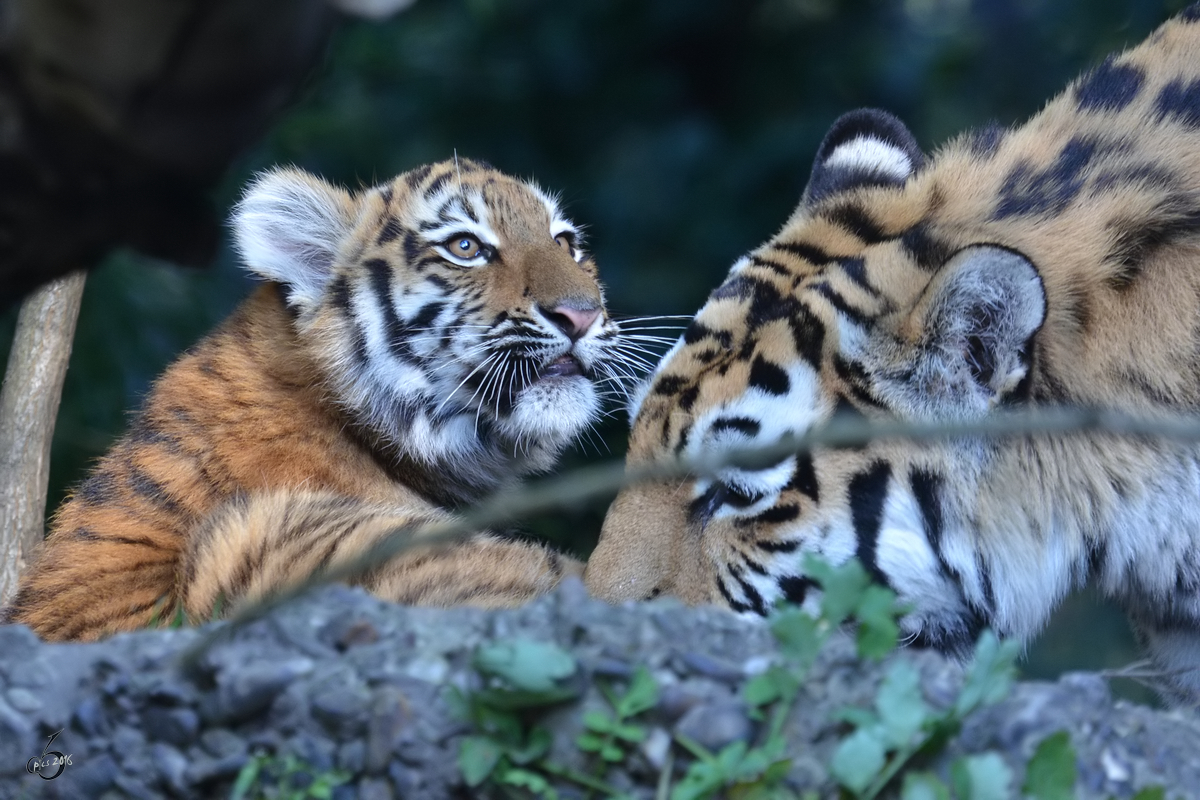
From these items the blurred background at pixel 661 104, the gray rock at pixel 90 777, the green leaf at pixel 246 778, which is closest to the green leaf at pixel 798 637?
the green leaf at pixel 246 778

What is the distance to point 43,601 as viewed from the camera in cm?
280

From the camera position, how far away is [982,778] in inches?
58.4

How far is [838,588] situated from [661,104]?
4.26 meters

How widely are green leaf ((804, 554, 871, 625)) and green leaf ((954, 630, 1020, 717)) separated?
169mm

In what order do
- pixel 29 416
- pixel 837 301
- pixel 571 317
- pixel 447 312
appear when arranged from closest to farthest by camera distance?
pixel 837 301 < pixel 29 416 < pixel 571 317 < pixel 447 312

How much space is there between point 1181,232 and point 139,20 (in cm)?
180

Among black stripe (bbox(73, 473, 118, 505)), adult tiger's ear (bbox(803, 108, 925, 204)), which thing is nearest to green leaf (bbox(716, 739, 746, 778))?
adult tiger's ear (bbox(803, 108, 925, 204))

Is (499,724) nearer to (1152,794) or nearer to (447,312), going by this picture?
(1152,794)

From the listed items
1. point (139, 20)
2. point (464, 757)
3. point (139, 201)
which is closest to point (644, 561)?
point (464, 757)

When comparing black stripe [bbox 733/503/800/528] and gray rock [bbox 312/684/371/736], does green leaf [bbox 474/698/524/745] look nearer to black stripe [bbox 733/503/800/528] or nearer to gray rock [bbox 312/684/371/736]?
gray rock [bbox 312/684/371/736]

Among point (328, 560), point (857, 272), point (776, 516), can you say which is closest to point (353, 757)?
point (328, 560)

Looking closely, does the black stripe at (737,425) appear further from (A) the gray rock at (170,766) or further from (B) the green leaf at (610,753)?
(A) the gray rock at (170,766)

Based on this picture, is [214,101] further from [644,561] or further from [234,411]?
[234,411]

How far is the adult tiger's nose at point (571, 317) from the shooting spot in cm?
325
